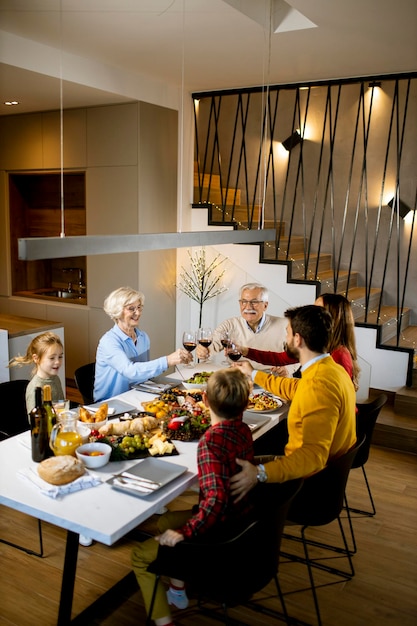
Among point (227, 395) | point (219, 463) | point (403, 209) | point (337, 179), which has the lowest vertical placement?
point (219, 463)

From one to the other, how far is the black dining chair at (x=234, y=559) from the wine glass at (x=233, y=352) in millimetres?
1134

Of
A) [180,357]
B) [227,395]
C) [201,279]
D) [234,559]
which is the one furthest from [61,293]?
[234,559]

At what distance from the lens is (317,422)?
91.9 inches

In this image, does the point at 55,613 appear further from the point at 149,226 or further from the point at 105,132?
the point at 105,132

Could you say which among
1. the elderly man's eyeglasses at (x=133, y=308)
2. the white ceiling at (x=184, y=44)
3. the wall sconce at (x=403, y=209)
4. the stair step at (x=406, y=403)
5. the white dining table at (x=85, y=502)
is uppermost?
the white ceiling at (x=184, y=44)

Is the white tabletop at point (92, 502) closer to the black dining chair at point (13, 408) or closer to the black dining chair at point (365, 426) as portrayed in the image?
the black dining chair at point (13, 408)

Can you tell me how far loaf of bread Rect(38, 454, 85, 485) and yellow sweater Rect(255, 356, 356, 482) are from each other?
72cm

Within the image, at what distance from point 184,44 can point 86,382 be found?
242cm

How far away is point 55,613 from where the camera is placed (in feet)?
8.54

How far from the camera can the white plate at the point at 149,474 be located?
6.91 feet

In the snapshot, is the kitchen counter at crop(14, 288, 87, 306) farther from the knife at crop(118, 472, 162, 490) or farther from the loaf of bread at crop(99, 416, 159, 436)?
the knife at crop(118, 472, 162, 490)

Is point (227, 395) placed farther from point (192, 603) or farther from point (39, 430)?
point (192, 603)

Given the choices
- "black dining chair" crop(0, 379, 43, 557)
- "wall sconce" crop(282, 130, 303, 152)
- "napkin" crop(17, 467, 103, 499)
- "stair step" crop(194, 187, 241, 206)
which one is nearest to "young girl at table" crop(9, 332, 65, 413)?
"black dining chair" crop(0, 379, 43, 557)

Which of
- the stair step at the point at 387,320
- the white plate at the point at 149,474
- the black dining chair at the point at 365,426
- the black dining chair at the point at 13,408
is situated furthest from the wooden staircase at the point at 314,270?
the white plate at the point at 149,474
